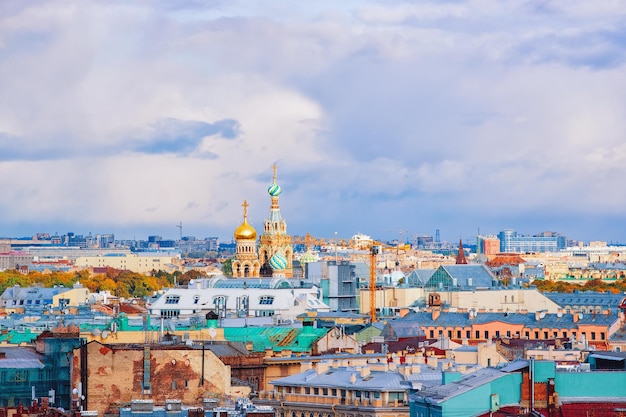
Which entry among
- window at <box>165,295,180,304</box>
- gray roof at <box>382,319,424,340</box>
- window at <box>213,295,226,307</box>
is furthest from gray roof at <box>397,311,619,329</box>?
window at <box>165,295,180,304</box>

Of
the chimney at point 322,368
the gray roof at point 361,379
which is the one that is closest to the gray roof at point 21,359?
the gray roof at point 361,379

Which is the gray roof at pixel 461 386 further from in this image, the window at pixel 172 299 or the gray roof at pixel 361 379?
the window at pixel 172 299

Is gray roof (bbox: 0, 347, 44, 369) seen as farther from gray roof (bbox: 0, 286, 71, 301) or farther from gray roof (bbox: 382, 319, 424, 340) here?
gray roof (bbox: 0, 286, 71, 301)

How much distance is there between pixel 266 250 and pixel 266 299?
6910 centimetres

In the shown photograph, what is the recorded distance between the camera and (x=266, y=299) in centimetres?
12131

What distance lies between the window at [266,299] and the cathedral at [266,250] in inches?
1440

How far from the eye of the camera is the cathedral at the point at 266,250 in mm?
166250

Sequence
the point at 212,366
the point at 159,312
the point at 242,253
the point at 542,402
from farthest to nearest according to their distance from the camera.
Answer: the point at 242,253 → the point at 159,312 → the point at 212,366 → the point at 542,402

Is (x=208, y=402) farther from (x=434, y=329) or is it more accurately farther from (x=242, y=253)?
(x=242, y=253)

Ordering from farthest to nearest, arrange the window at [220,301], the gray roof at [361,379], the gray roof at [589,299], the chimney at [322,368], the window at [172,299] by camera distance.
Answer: the gray roof at [589,299]
the window at [172,299]
the window at [220,301]
the chimney at [322,368]
the gray roof at [361,379]

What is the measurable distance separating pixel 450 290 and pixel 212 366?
80.0m

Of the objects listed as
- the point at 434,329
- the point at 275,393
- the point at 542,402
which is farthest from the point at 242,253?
the point at 542,402

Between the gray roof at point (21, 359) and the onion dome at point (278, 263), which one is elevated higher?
the onion dome at point (278, 263)

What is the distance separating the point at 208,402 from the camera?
57.7 m
